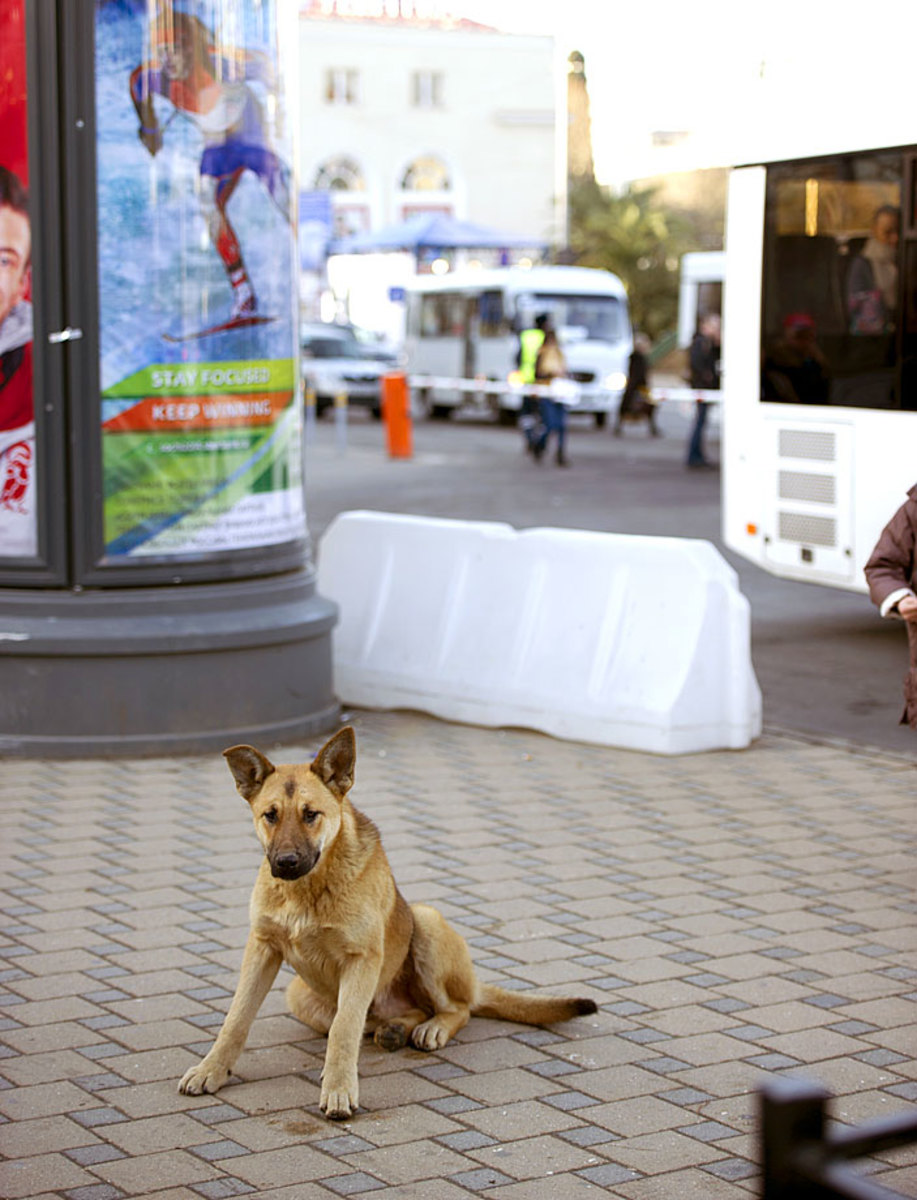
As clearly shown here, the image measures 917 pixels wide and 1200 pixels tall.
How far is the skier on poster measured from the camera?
7.81m

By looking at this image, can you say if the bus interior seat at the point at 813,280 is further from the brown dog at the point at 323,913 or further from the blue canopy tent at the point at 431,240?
the blue canopy tent at the point at 431,240

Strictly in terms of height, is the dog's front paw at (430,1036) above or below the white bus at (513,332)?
below

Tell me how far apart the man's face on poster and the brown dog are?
13.6ft

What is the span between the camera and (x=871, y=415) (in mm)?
10695

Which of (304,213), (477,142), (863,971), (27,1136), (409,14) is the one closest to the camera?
(27,1136)

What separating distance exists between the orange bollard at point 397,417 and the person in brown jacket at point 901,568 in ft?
66.6

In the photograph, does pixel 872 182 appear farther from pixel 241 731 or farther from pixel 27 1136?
pixel 27 1136

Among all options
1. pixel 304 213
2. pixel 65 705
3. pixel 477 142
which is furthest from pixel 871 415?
pixel 477 142

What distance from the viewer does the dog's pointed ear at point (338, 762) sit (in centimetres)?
441

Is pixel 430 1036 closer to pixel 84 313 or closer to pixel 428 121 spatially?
pixel 84 313

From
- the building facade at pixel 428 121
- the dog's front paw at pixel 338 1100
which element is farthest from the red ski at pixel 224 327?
the building facade at pixel 428 121

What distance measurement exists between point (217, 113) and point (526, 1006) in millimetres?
4793

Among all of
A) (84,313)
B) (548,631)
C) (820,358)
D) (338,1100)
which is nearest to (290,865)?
(338,1100)

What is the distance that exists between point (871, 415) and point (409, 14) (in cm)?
7044
